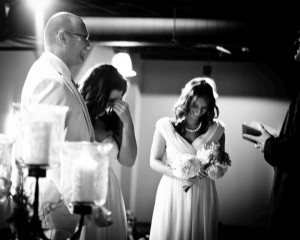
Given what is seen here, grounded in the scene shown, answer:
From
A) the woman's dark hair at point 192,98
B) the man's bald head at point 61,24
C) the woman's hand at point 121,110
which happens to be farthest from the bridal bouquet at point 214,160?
the man's bald head at point 61,24

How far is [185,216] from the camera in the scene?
5.20 m

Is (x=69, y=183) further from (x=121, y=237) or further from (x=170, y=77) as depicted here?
(x=170, y=77)

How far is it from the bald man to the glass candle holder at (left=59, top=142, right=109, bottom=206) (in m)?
0.57

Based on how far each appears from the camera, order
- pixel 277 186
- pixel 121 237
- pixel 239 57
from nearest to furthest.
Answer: pixel 277 186
pixel 121 237
pixel 239 57

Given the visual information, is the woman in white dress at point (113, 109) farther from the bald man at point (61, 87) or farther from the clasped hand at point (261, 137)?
the clasped hand at point (261, 137)

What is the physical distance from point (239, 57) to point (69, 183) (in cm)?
884

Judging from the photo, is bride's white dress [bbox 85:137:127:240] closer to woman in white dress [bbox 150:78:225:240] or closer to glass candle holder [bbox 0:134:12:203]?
woman in white dress [bbox 150:78:225:240]

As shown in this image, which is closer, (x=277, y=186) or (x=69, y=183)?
(x=69, y=183)

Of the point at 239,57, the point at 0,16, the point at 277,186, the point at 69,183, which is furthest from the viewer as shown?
the point at 239,57

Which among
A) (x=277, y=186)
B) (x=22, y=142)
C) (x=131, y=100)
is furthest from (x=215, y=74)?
(x=22, y=142)

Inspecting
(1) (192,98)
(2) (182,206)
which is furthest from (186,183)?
(1) (192,98)

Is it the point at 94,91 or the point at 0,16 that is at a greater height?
the point at 0,16

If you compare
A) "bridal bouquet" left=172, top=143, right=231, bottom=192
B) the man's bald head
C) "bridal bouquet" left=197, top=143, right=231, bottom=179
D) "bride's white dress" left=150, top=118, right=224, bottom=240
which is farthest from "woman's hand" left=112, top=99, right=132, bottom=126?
"bride's white dress" left=150, top=118, right=224, bottom=240

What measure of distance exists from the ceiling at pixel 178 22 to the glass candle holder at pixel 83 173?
543cm
